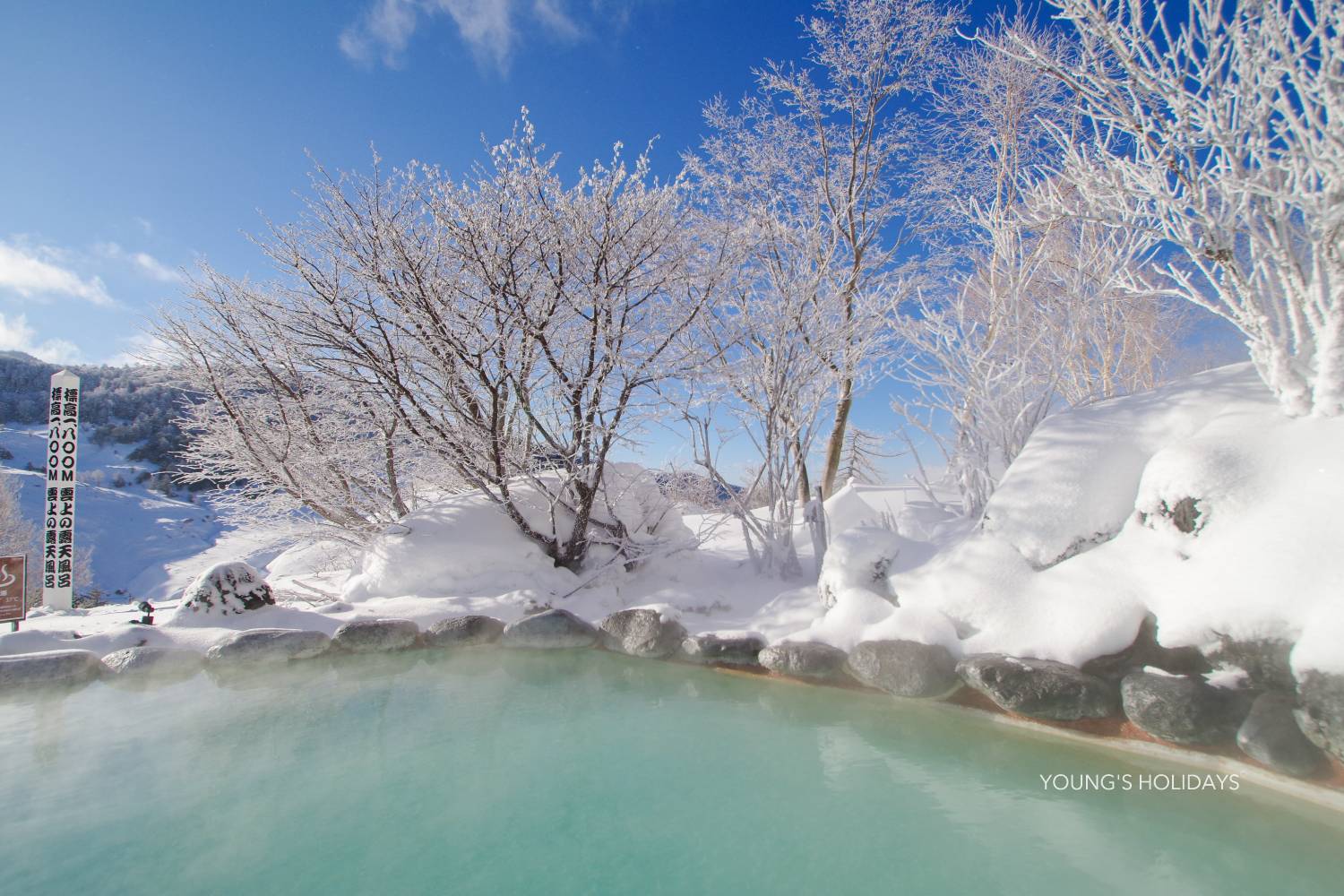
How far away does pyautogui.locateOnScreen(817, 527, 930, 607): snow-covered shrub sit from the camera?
4.77 m

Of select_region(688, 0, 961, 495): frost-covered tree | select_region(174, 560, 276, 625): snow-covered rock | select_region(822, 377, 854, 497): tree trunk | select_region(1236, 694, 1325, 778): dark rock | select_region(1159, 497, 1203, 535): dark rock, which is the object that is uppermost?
select_region(688, 0, 961, 495): frost-covered tree

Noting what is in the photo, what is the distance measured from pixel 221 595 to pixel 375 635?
166 cm

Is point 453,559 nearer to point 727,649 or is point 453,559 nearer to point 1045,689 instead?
point 727,649

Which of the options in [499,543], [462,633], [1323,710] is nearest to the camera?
[1323,710]

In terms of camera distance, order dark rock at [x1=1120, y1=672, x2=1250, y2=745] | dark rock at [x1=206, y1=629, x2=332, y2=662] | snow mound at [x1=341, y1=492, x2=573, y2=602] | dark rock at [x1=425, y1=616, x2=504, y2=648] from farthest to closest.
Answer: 1. snow mound at [x1=341, y1=492, x2=573, y2=602]
2. dark rock at [x1=425, y1=616, x2=504, y2=648]
3. dark rock at [x1=206, y1=629, x2=332, y2=662]
4. dark rock at [x1=1120, y1=672, x2=1250, y2=745]

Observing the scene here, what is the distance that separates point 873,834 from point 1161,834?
3.74 feet

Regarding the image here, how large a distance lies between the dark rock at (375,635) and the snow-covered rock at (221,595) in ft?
3.94

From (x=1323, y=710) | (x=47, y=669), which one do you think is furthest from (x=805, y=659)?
(x=47, y=669)

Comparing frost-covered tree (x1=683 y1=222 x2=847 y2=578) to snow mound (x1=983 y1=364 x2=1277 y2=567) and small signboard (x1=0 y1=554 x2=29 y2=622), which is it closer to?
snow mound (x1=983 y1=364 x2=1277 y2=567)

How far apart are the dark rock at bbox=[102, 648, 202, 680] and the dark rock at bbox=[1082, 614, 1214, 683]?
6.11 metres

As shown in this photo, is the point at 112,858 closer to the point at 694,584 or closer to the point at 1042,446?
the point at 694,584

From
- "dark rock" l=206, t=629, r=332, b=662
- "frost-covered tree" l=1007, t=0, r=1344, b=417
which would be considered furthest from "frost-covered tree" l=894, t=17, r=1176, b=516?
"dark rock" l=206, t=629, r=332, b=662

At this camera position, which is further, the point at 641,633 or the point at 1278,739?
the point at 641,633

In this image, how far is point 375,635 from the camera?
5.37 m
